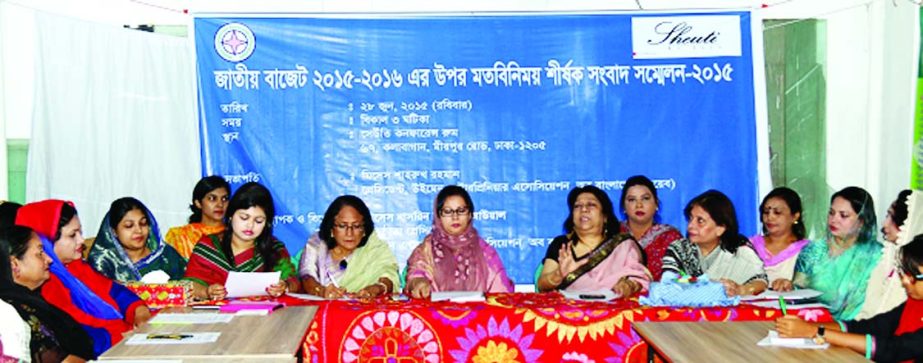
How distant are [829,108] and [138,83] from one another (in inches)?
164

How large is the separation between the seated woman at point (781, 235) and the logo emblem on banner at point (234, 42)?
310 cm

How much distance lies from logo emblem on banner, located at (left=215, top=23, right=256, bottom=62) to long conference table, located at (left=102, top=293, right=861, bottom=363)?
7.64ft

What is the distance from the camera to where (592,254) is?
4617 mm

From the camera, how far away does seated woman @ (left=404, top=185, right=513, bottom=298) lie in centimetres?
475

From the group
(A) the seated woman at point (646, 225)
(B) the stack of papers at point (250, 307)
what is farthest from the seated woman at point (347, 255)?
(A) the seated woman at point (646, 225)

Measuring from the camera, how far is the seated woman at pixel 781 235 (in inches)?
191

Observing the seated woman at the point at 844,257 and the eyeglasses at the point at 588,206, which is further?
the eyeglasses at the point at 588,206

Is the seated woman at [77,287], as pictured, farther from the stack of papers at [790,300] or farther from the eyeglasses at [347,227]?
the stack of papers at [790,300]

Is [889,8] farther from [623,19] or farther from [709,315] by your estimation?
[709,315]

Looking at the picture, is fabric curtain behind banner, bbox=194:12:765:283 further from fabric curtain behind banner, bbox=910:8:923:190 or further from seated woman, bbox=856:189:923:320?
seated woman, bbox=856:189:923:320

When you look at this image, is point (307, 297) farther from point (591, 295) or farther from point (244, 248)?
point (591, 295)

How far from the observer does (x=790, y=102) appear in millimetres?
5910

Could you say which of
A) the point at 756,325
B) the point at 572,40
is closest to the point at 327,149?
the point at 572,40

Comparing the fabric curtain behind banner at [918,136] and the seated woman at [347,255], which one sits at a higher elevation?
the fabric curtain behind banner at [918,136]
